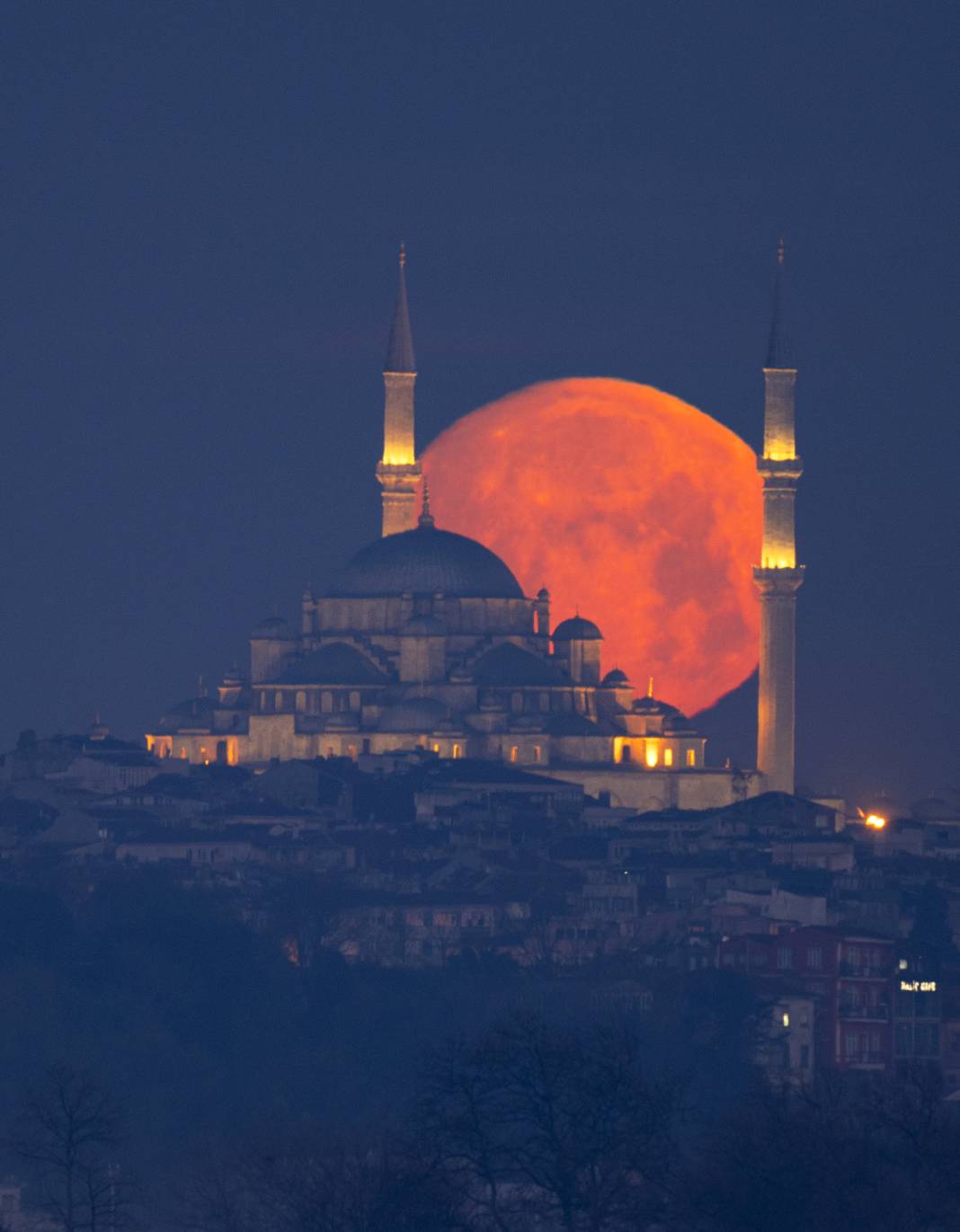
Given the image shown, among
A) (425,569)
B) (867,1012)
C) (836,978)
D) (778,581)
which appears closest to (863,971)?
(836,978)

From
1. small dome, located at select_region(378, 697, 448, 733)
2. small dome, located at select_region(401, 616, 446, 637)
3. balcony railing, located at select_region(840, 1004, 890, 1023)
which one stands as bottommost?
balcony railing, located at select_region(840, 1004, 890, 1023)

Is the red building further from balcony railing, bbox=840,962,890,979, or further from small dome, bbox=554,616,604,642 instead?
small dome, bbox=554,616,604,642

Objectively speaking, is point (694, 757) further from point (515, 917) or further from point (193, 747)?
point (515, 917)

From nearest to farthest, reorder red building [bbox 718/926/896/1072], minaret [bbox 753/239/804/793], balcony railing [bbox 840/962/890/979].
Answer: red building [bbox 718/926/896/1072] → balcony railing [bbox 840/962/890/979] → minaret [bbox 753/239/804/793]

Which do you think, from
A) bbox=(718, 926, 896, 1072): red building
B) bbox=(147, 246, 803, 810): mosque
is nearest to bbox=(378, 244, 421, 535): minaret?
bbox=(147, 246, 803, 810): mosque

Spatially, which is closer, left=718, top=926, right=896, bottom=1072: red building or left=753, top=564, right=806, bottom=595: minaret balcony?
left=718, top=926, right=896, bottom=1072: red building

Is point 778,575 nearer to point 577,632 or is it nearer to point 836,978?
point 577,632

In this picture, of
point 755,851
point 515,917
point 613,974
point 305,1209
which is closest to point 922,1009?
point 613,974
